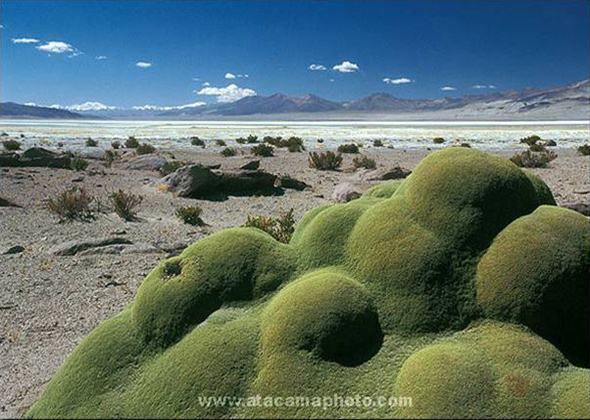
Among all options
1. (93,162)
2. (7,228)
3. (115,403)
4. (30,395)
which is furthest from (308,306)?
(93,162)

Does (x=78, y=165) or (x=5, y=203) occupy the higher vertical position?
(x=5, y=203)

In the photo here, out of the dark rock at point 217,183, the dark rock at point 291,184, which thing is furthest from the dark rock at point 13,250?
the dark rock at point 291,184

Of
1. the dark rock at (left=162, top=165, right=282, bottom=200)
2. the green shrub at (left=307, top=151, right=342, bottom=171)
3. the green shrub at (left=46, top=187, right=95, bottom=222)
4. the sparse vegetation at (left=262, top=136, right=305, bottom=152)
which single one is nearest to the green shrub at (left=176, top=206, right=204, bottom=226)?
the green shrub at (left=46, top=187, right=95, bottom=222)

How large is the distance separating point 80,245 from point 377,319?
757 cm

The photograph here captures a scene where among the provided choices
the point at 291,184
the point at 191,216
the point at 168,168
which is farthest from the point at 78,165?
the point at 191,216

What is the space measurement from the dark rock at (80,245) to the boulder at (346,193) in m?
5.78

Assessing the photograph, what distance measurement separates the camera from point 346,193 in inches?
558

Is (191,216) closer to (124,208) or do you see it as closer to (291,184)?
(124,208)

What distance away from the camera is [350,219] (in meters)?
4.18

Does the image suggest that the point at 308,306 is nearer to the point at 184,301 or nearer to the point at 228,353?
the point at 228,353

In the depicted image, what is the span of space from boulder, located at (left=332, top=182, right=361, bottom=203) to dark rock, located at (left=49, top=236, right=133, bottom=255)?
578 cm

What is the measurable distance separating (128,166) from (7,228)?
11235mm

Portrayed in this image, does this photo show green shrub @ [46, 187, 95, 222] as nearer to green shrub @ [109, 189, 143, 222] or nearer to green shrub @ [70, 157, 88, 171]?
green shrub @ [109, 189, 143, 222]

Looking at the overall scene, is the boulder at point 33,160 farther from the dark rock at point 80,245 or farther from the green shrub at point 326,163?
the dark rock at point 80,245
